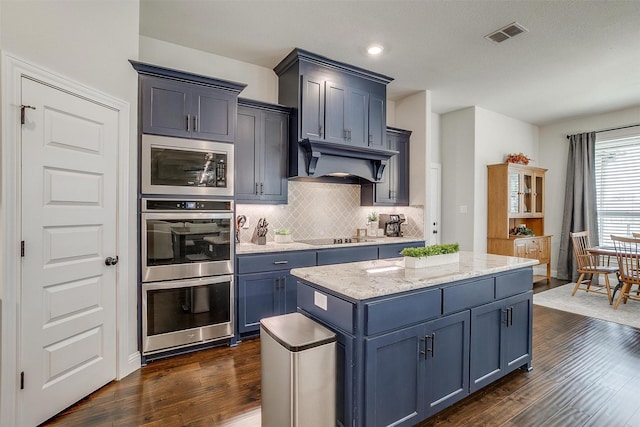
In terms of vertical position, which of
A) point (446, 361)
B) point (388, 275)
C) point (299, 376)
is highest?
point (388, 275)

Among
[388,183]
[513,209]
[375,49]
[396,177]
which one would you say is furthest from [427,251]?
[513,209]

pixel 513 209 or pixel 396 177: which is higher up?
pixel 396 177

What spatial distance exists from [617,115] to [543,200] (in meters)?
1.85

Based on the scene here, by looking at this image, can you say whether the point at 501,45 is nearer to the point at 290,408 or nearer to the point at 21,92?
the point at 290,408

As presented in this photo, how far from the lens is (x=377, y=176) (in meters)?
4.45

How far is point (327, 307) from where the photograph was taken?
73.4 inches

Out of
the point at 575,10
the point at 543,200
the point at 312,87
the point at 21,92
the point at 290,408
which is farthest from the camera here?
the point at 543,200

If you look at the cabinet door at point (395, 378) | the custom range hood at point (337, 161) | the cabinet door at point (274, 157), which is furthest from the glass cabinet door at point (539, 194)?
the cabinet door at point (395, 378)

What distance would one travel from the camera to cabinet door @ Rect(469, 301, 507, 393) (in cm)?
218

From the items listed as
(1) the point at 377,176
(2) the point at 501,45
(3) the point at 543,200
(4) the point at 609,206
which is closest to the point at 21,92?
(1) the point at 377,176

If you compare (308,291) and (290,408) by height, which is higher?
(308,291)

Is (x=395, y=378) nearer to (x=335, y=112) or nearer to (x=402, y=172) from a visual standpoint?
(x=335, y=112)

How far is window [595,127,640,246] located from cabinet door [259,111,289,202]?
5952 millimetres

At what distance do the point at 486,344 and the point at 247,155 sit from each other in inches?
112
